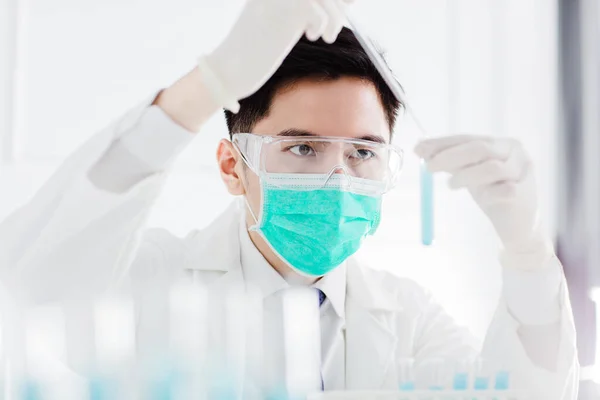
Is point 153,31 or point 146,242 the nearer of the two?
point 146,242

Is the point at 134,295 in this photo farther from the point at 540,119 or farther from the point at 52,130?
the point at 540,119

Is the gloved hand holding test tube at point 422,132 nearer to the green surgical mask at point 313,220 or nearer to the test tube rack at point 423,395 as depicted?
the green surgical mask at point 313,220

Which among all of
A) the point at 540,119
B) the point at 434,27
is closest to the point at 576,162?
the point at 540,119

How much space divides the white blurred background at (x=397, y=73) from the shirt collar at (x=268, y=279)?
2.17 feet

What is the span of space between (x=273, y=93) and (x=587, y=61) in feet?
4.85

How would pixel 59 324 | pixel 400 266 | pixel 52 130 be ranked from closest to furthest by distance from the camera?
pixel 59 324
pixel 52 130
pixel 400 266

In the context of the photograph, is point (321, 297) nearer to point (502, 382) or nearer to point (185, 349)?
point (185, 349)

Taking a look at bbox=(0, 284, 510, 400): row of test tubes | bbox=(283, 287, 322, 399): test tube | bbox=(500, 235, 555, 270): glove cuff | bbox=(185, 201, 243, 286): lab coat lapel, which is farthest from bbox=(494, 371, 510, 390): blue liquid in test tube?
bbox=(185, 201, 243, 286): lab coat lapel

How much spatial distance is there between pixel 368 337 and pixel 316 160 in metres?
0.43

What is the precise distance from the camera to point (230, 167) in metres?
1.40

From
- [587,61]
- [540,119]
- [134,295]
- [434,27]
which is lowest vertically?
[134,295]

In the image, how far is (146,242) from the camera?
1461 millimetres

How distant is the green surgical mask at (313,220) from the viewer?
122 cm

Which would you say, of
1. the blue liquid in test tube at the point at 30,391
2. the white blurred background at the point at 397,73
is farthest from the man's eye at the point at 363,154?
the white blurred background at the point at 397,73
